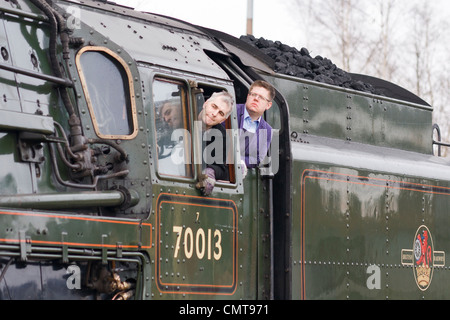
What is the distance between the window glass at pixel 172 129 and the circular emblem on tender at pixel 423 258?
364 centimetres

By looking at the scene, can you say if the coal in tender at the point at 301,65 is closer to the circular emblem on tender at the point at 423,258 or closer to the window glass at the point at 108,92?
the circular emblem on tender at the point at 423,258

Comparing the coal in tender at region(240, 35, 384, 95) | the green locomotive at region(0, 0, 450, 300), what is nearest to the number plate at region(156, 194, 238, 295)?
the green locomotive at region(0, 0, 450, 300)

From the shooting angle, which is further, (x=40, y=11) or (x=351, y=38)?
(x=351, y=38)

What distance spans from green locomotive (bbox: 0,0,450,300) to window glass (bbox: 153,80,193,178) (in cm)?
2

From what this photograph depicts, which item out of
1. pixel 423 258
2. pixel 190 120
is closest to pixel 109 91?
pixel 190 120

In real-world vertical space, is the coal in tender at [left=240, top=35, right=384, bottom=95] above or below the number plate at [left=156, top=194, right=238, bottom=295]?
above

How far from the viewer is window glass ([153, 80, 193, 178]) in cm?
706

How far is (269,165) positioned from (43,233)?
2616 millimetres

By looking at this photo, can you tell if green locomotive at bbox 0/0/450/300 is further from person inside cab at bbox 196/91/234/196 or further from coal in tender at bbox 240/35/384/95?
coal in tender at bbox 240/35/384/95

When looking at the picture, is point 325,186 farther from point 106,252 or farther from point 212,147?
point 106,252

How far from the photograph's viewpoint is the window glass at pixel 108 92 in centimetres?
682

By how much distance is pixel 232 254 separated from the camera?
7527mm

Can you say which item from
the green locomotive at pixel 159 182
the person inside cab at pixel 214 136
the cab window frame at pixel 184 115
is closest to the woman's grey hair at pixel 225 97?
the person inside cab at pixel 214 136

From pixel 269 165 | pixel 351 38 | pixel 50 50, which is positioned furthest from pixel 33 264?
pixel 351 38
